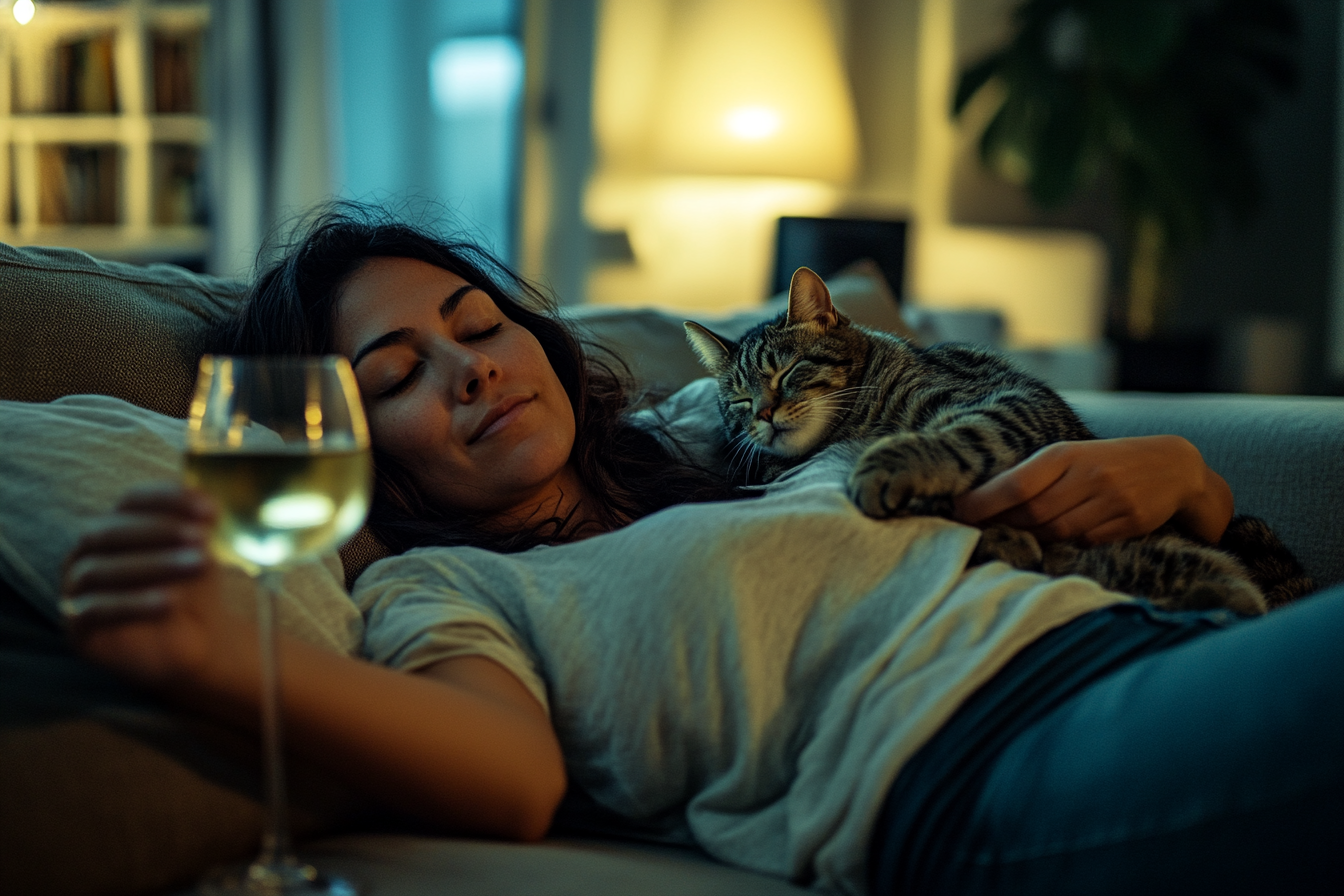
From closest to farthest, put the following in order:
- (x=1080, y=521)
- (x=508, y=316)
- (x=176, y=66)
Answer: (x=1080, y=521) → (x=508, y=316) → (x=176, y=66)

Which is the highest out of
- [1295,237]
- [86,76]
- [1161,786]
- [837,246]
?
[86,76]

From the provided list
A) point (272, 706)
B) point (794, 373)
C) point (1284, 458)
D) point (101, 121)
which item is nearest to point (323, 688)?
point (272, 706)

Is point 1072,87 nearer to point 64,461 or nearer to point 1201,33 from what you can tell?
point 1201,33

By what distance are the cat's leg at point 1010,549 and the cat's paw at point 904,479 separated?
0.04 m

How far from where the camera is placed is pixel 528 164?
13.2ft

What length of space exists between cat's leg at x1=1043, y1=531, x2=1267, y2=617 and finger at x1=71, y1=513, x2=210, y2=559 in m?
0.76

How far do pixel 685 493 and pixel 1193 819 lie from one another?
688 millimetres

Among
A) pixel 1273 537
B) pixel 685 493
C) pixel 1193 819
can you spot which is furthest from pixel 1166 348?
pixel 1193 819

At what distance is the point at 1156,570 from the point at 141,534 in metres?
0.88

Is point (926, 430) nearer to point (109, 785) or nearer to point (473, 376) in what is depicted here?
point (473, 376)

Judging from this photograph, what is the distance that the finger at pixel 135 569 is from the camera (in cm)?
57

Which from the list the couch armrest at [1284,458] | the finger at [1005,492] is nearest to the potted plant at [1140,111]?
the couch armrest at [1284,458]

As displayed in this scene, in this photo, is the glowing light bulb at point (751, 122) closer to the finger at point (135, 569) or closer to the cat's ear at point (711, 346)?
the cat's ear at point (711, 346)

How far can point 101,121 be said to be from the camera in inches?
160
